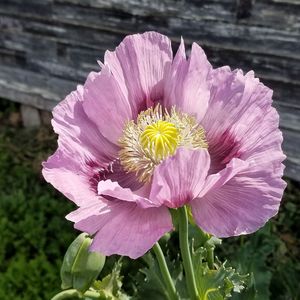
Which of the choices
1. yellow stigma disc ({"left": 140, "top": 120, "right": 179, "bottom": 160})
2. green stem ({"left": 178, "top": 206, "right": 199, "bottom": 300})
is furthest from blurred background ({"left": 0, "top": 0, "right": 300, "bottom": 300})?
yellow stigma disc ({"left": 140, "top": 120, "right": 179, "bottom": 160})

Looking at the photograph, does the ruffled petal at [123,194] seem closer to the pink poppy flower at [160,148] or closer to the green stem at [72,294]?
the pink poppy flower at [160,148]

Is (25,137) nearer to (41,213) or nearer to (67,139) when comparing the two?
(41,213)

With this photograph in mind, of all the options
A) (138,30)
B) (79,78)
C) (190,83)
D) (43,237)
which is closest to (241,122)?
(190,83)

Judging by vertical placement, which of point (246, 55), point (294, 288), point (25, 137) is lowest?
point (25, 137)

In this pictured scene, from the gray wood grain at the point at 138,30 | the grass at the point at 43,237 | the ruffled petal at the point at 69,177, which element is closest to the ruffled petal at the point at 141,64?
the ruffled petal at the point at 69,177

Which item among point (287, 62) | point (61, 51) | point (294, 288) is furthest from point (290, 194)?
point (61, 51)

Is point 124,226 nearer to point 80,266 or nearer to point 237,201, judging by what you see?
point 237,201

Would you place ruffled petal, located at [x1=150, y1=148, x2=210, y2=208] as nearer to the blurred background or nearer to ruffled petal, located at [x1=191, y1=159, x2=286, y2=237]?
ruffled petal, located at [x1=191, y1=159, x2=286, y2=237]
